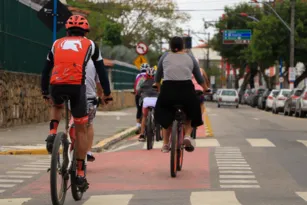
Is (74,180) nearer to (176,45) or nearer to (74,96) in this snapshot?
(74,96)

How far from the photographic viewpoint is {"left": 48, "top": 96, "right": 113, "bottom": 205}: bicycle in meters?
7.03

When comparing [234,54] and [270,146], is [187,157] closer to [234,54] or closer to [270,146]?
[270,146]

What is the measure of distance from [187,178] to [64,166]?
2.95 metres

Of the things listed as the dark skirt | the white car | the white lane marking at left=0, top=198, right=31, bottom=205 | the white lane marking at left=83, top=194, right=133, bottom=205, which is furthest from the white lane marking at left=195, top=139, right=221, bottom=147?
the white car

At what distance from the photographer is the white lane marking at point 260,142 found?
15312mm

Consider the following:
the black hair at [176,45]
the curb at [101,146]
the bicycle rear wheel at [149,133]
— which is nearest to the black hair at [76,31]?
the black hair at [176,45]

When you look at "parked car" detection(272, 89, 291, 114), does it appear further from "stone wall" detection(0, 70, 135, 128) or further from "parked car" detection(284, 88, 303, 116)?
"stone wall" detection(0, 70, 135, 128)

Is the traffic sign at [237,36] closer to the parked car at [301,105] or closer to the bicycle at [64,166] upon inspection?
the parked car at [301,105]

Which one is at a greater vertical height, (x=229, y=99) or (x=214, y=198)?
(x=214, y=198)

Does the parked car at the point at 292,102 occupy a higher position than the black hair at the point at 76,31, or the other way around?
the black hair at the point at 76,31

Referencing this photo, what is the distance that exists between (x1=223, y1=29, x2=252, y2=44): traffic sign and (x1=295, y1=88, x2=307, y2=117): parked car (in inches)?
1457

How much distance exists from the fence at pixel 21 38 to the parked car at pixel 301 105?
13197 mm

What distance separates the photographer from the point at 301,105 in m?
34.1

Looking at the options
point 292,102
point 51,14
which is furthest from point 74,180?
point 292,102
